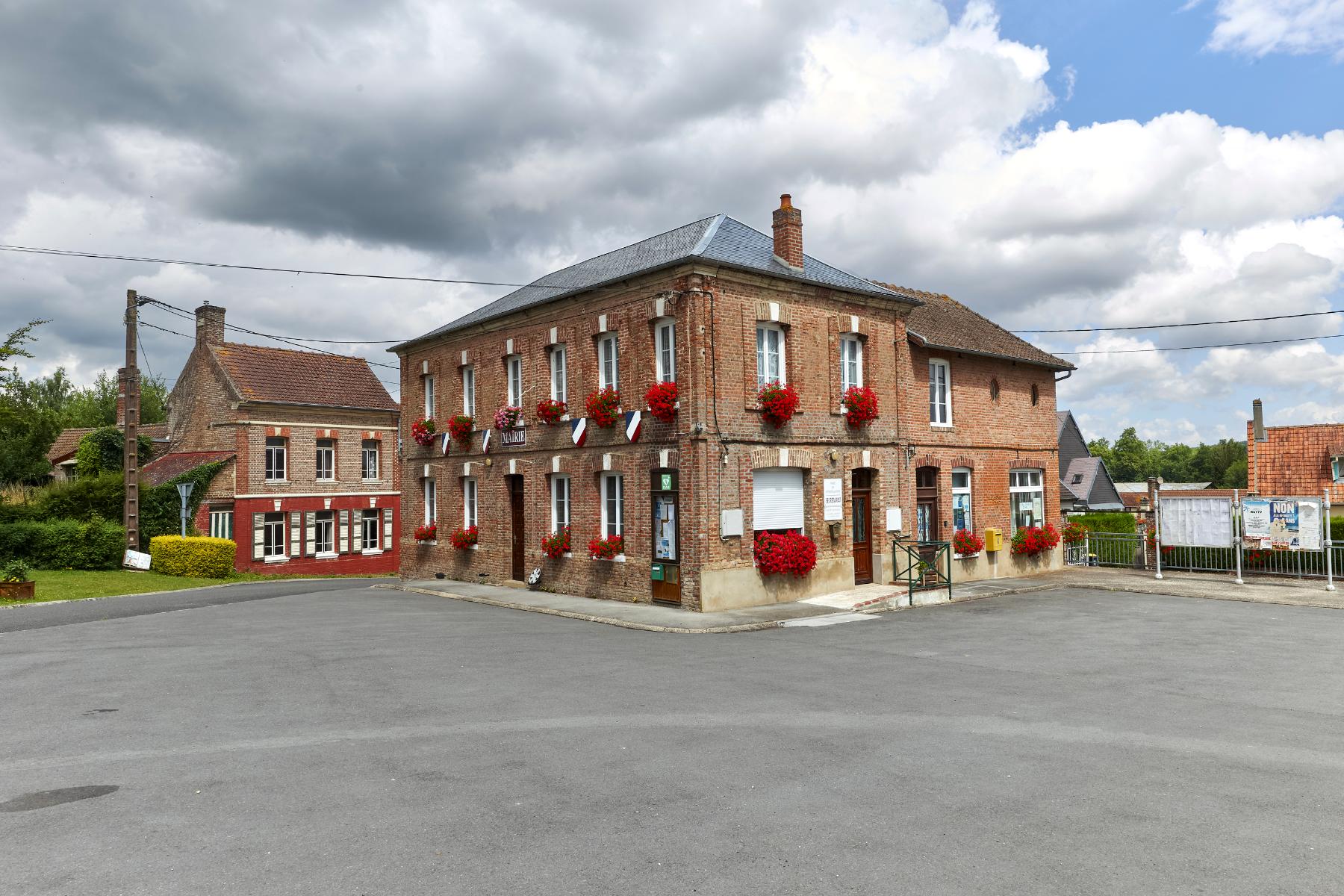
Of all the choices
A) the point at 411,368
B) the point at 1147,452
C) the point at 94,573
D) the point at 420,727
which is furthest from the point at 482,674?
the point at 1147,452

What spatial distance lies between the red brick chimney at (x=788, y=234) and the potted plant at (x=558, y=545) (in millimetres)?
7591

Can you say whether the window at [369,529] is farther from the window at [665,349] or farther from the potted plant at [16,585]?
the window at [665,349]

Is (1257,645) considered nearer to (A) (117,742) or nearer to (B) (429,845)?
(B) (429,845)

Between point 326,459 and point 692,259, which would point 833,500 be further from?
point 326,459

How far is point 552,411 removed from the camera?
19484 millimetres

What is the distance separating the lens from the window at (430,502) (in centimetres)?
2480

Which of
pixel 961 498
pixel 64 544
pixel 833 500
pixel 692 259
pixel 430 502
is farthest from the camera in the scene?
pixel 64 544

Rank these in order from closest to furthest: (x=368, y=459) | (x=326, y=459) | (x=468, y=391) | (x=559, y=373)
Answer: (x=559, y=373) → (x=468, y=391) → (x=326, y=459) → (x=368, y=459)

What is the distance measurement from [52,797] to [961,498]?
763 inches

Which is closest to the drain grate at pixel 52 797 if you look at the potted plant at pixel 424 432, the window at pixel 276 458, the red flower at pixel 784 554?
the red flower at pixel 784 554

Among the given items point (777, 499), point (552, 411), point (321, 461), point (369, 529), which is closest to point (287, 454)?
point (321, 461)

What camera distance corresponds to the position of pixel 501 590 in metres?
20.5

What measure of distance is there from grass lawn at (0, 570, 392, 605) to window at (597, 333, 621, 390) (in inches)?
495

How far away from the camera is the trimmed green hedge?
1017 inches
